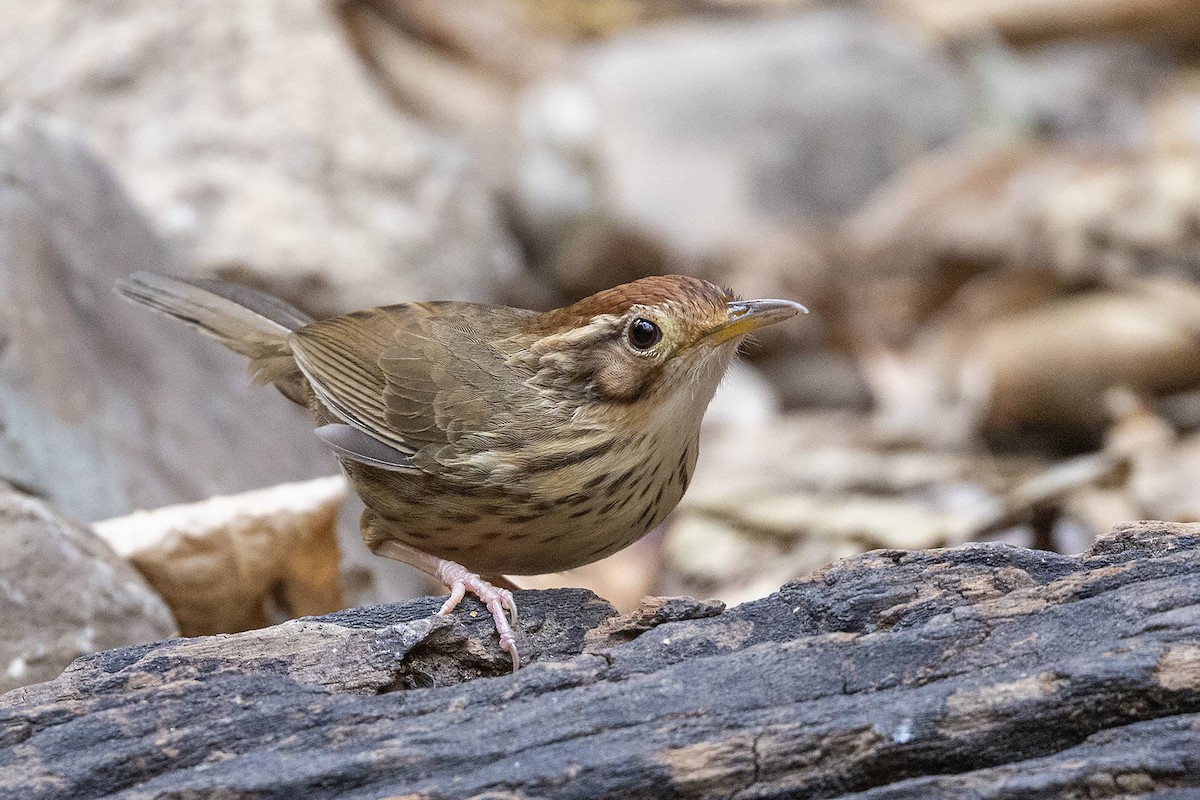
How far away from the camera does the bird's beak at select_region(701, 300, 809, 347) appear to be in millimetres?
3377

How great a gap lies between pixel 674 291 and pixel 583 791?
148cm

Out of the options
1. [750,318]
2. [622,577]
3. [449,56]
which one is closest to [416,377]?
[750,318]

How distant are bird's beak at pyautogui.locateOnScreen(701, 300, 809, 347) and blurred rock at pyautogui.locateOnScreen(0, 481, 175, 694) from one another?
1.68m

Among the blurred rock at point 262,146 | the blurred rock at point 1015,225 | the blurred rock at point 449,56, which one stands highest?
the blurred rock at point 449,56

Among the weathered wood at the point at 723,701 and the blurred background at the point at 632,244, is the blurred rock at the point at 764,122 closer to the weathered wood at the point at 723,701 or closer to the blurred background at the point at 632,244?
the blurred background at the point at 632,244

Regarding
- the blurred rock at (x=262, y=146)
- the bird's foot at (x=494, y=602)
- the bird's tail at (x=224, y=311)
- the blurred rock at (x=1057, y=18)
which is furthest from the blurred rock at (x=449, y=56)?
the bird's foot at (x=494, y=602)

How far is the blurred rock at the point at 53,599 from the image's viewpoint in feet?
11.3

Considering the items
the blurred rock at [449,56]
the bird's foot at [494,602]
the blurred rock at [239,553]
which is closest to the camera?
the bird's foot at [494,602]

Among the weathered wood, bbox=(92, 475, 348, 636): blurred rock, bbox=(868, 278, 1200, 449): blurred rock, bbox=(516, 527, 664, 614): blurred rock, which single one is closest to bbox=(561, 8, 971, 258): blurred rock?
bbox=(868, 278, 1200, 449): blurred rock

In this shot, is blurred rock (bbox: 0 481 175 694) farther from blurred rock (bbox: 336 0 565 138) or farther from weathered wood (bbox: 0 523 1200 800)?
blurred rock (bbox: 336 0 565 138)

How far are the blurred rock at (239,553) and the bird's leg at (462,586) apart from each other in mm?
240

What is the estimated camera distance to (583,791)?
227cm

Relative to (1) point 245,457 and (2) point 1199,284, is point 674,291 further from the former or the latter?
(2) point 1199,284

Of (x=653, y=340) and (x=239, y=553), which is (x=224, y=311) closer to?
(x=239, y=553)
